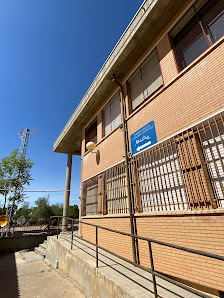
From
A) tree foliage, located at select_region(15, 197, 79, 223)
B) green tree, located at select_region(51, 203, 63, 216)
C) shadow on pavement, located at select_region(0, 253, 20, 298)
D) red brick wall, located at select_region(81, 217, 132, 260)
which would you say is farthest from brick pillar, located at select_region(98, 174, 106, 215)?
green tree, located at select_region(51, 203, 63, 216)

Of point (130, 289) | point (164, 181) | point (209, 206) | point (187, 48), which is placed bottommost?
point (130, 289)

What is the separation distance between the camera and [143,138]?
493 cm

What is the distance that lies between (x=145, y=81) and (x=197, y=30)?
6.19 ft

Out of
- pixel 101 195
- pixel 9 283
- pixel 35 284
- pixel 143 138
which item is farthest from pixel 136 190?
pixel 9 283

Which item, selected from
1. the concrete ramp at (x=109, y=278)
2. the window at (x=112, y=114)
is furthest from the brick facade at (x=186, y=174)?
the window at (x=112, y=114)

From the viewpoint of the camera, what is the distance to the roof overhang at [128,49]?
4.71 metres

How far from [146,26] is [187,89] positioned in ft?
8.42

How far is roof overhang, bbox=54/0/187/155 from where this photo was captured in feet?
15.5

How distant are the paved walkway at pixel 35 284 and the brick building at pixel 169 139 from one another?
1614mm

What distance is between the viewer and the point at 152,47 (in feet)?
17.7

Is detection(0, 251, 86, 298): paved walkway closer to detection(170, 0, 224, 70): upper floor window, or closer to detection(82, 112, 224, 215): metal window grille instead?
detection(82, 112, 224, 215): metal window grille

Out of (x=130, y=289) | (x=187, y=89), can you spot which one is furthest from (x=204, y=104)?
(x=130, y=289)

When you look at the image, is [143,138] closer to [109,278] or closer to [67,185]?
[109,278]

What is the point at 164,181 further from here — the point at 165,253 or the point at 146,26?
the point at 146,26
